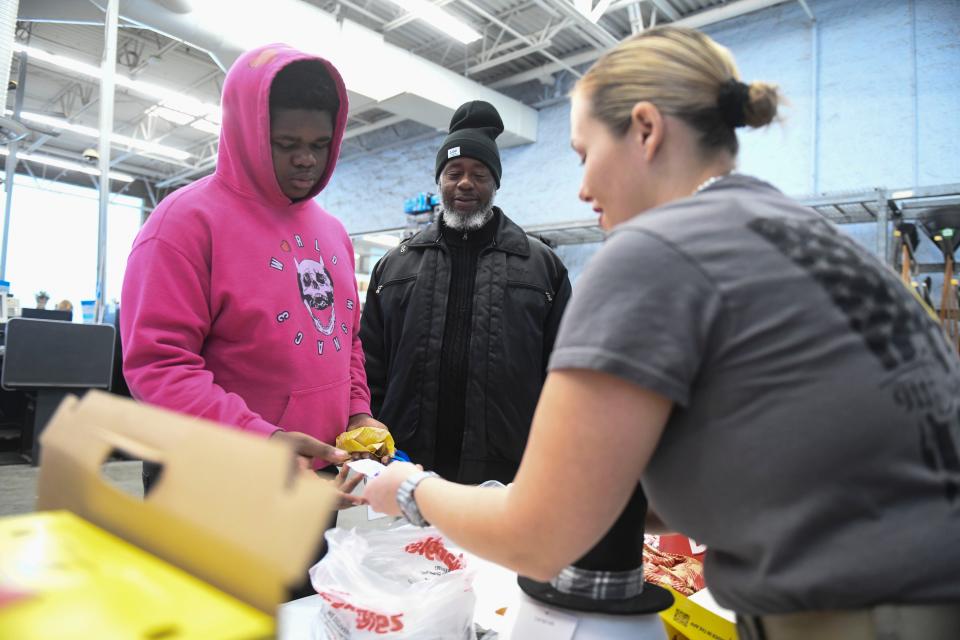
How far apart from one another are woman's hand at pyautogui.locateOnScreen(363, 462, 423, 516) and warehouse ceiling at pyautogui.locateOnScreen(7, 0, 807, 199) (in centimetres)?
524

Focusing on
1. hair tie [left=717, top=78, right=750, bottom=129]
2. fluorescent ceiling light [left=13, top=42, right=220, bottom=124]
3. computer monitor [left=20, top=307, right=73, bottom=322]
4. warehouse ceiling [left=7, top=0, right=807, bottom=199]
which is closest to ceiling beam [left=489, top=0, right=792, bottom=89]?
warehouse ceiling [left=7, top=0, right=807, bottom=199]

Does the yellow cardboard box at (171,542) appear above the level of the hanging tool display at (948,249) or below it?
below

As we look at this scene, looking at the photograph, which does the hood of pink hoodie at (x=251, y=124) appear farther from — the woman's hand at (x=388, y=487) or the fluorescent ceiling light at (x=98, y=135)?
the fluorescent ceiling light at (x=98, y=135)

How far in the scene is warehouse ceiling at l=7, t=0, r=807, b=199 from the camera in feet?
17.7

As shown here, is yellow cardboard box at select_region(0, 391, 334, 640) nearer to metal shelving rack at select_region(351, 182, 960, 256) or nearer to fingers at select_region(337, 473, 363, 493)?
fingers at select_region(337, 473, 363, 493)

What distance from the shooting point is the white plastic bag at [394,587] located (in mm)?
860

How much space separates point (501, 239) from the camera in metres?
2.21

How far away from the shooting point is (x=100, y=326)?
14.8ft

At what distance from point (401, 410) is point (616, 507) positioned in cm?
148

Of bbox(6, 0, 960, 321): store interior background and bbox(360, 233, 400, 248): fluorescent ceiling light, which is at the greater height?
bbox(6, 0, 960, 321): store interior background

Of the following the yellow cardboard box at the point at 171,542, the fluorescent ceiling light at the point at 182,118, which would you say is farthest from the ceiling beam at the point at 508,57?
the yellow cardboard box at the point at 171,542

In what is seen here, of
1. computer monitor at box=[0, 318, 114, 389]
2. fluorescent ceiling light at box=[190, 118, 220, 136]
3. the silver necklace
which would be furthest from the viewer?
fluorescent ceiling light at box=[190, 118, 220, 136]

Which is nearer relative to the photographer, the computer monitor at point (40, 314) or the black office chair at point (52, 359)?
the black office chair at point (52, 359)

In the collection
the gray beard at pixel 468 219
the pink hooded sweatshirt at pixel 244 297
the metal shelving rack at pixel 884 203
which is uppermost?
the metal shelving rack at pixel 884 203
